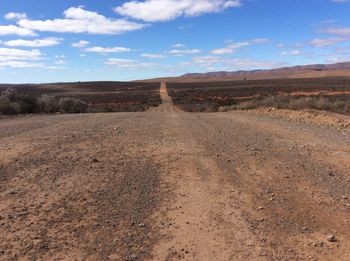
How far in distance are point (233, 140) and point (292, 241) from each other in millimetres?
7241

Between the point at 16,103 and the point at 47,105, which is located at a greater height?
the point at 16,103

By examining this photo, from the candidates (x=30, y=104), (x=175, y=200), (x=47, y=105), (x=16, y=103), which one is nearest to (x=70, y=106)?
(x=47, y=105)

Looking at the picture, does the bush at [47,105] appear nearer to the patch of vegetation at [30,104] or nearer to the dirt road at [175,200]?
the patch of vegetation at [30,104]

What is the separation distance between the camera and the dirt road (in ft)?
15.5

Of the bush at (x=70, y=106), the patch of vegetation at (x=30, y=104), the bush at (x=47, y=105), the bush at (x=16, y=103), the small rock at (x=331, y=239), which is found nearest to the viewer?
the small rock at (x=331, y=239)

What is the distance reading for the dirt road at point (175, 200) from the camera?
472cm

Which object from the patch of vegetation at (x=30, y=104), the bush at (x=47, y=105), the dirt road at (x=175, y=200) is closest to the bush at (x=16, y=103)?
the patch of vegetation at (x=30, y=104)

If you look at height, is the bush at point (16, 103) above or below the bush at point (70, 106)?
above

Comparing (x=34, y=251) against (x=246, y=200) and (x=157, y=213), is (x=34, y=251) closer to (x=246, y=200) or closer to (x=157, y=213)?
(x=157, y=213)

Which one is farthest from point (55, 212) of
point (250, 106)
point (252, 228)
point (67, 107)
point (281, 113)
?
point (67, 107)

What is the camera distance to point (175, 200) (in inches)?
254

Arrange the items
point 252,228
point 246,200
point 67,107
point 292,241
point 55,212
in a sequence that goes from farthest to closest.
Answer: point 67,107
point 246,200
point 55,212
point 252,228
point 292,241

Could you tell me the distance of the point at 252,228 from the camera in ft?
17.3

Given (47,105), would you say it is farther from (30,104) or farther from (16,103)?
(16,103)
